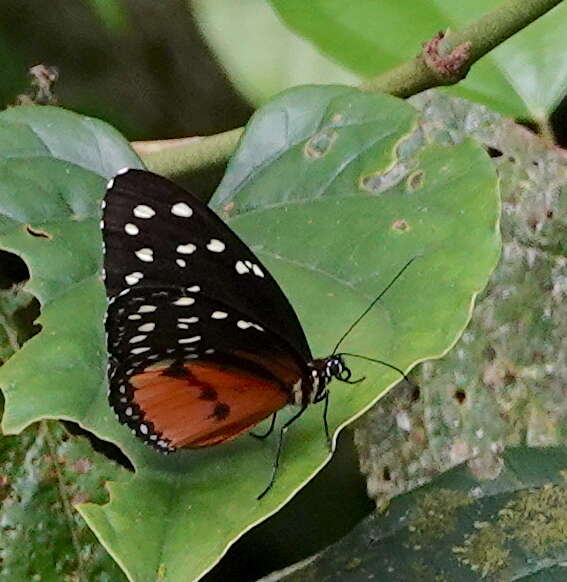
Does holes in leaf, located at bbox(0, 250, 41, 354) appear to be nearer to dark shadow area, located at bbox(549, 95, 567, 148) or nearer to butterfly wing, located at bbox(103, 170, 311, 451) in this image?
butterfly wing, located at bbox(103, 170, 311, 451)

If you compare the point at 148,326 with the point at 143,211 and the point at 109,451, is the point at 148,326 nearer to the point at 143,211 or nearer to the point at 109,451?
the point at 143,211

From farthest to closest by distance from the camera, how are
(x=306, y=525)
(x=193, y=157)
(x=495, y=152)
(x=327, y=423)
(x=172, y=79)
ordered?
(x=172, y=79) < (x=306, y=525) < (x=495, y=152) < (x=193, y=157) < (x=327, y=423)

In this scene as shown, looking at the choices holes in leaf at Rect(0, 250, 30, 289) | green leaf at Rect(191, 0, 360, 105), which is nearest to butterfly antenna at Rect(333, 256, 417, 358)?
holes in leaf at Rect(0, 250, 30, 289)

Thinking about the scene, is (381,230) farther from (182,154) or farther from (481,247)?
(182,154)

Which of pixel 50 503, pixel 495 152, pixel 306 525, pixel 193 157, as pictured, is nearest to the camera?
pixel 50 503

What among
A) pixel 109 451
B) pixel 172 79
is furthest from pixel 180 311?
pixel 172 79

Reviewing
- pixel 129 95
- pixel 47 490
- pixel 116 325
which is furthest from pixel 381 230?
pixel 129 95
